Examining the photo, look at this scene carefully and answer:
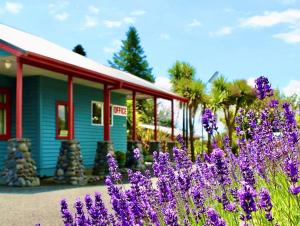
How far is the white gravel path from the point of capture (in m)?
7.72

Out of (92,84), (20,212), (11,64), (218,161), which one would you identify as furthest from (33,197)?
(92,84)

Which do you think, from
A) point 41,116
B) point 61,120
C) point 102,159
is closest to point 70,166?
point 102,159

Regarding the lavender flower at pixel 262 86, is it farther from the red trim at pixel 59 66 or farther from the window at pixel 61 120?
the window at pixel 61 120

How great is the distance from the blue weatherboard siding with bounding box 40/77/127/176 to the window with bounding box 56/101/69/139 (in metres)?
→ 0.17

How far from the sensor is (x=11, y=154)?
12.3 meters

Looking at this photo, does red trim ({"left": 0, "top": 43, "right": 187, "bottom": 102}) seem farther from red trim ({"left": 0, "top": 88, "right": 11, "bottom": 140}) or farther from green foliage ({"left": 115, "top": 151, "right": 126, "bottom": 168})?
red trim ({"left": 0, "top": 88, "right": 11, "bottom": 140})

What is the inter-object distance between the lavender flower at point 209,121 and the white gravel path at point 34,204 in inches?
147

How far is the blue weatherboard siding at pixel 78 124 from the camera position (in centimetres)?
1617

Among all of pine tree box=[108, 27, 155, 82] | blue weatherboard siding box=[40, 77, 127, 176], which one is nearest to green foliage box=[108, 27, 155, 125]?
pine tree box=[108, 27, 155, 82]

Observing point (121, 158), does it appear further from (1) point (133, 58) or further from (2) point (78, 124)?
(1) point (133, 58)

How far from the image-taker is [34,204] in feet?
30.2

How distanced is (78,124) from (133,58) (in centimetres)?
3701

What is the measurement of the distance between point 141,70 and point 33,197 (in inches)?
1766

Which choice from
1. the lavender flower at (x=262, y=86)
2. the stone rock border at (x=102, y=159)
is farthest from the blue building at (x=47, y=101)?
the lavender flower at (x=262, y=86)
